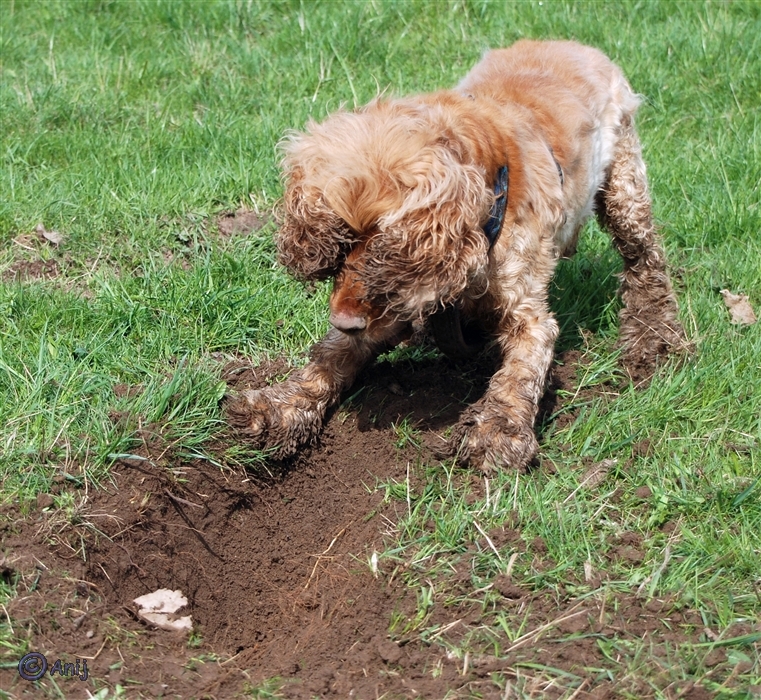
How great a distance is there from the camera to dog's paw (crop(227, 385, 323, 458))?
4191 millimetres

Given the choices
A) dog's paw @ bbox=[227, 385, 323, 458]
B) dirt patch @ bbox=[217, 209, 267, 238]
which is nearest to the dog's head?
dog's paw @ bbox=[227, 385, 323, 458]

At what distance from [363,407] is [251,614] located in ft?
3.85

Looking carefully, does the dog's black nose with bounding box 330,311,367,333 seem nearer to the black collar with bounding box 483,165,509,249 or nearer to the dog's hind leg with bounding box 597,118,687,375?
the black collar with bounding box 483,165,509,249

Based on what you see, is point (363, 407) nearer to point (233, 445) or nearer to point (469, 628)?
point (233, 445)

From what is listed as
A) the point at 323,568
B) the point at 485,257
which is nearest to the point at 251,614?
the point at 323,568

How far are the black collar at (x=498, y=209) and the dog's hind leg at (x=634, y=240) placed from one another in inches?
59.7

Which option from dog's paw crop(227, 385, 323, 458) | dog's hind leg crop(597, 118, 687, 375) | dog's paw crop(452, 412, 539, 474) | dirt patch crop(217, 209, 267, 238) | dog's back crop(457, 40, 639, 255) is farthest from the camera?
dirt patch crop(217, 209, 267, 238)

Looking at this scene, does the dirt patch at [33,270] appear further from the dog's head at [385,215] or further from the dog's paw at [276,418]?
the dog's head at [385,215]

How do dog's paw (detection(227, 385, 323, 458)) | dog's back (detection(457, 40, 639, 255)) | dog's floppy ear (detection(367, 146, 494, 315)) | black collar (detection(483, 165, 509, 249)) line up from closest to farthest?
dog's floppy ear (detection(367, 146, 494, 315))
black collar (detection(483, 165, 509, 249))
dog's paw (detection(227, 385, 323, 458))
dog's back (detection(457, 40, 639, 255))

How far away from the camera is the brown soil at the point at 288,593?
316cm

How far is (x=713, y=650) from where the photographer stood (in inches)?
125

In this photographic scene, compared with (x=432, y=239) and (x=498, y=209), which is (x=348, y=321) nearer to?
(x=432, y=239)

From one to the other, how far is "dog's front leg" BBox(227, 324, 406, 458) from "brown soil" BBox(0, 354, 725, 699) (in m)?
0.13

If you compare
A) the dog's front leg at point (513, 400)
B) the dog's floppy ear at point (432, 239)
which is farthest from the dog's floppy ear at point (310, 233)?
the dog's front leg at point (513, 400)
